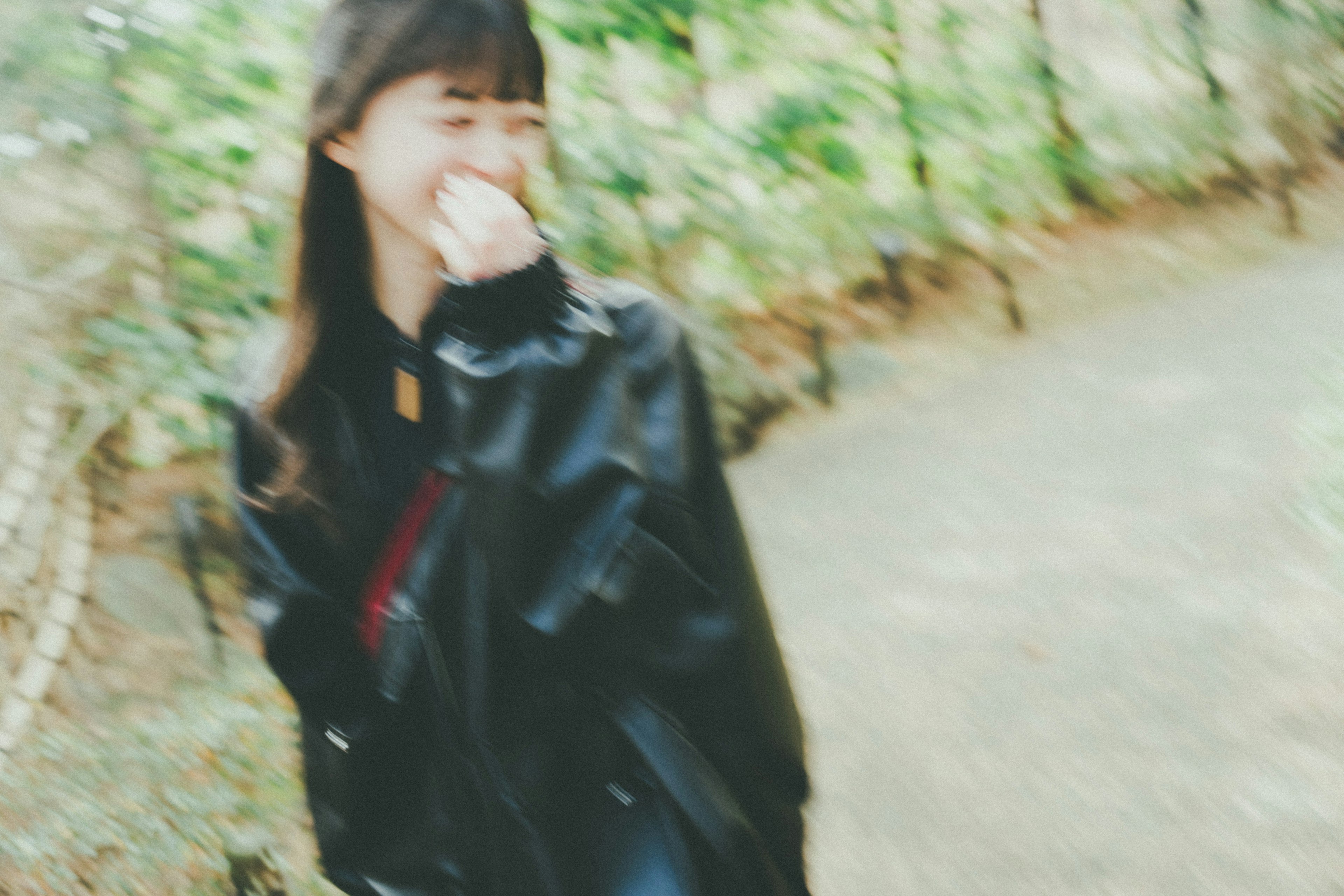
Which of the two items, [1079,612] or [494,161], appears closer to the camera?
[494,161]

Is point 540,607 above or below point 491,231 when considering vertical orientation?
below

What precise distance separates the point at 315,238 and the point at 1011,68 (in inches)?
211

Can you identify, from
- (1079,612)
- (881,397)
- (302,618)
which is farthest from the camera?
(881,397)

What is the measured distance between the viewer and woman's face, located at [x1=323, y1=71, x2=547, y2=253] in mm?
1365

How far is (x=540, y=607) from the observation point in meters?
1.25

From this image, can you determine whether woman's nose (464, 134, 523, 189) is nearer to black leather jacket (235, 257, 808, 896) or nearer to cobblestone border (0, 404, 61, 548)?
black leather jacket (235, 257, 808, 896)

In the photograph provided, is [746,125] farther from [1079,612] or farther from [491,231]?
[491,231]

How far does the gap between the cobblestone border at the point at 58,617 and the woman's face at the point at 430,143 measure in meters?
2.50

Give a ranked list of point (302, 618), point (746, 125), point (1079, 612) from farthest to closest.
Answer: point (746, 125)
point (1079, 612)
point (302, 618)

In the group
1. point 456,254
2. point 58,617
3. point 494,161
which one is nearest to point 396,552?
point 456,254

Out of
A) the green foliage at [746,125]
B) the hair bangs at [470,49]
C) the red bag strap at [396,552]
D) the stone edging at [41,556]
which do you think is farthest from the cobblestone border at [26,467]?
the hair bangs at [470,49]

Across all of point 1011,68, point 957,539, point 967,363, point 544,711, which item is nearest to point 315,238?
point 544,711

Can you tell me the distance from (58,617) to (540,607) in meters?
3.08

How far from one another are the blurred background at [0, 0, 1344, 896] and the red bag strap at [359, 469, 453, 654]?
1246mm
